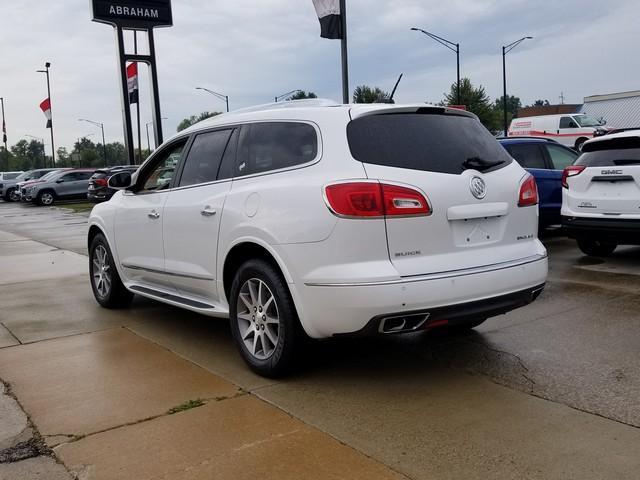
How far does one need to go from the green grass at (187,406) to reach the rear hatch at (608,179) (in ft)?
19.4

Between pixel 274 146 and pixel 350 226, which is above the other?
pixel 274 146

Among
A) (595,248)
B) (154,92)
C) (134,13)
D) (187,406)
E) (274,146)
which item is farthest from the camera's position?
(154,92)

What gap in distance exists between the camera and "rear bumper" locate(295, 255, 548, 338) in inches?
149

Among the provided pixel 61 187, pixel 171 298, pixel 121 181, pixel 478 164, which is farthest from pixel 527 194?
pixel 61 187

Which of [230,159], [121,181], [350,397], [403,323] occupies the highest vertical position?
[230,159]

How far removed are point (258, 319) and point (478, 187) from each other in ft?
5.54

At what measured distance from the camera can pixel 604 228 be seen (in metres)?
8.07

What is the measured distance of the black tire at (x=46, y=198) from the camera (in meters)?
32.2

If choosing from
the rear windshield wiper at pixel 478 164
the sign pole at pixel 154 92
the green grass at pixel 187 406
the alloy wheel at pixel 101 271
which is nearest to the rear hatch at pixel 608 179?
the rear windshield wiper at pixel 478 164

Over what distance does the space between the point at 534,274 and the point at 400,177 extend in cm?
124

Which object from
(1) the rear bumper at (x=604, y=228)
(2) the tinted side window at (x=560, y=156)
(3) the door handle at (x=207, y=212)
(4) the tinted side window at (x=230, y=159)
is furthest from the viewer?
(2) the tinted side window at (x=560, y=156)

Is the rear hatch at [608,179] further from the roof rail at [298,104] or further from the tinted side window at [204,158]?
the tinted side window at [204,158]

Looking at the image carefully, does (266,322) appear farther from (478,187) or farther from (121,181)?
(121,181)

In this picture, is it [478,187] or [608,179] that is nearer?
[478,187]
